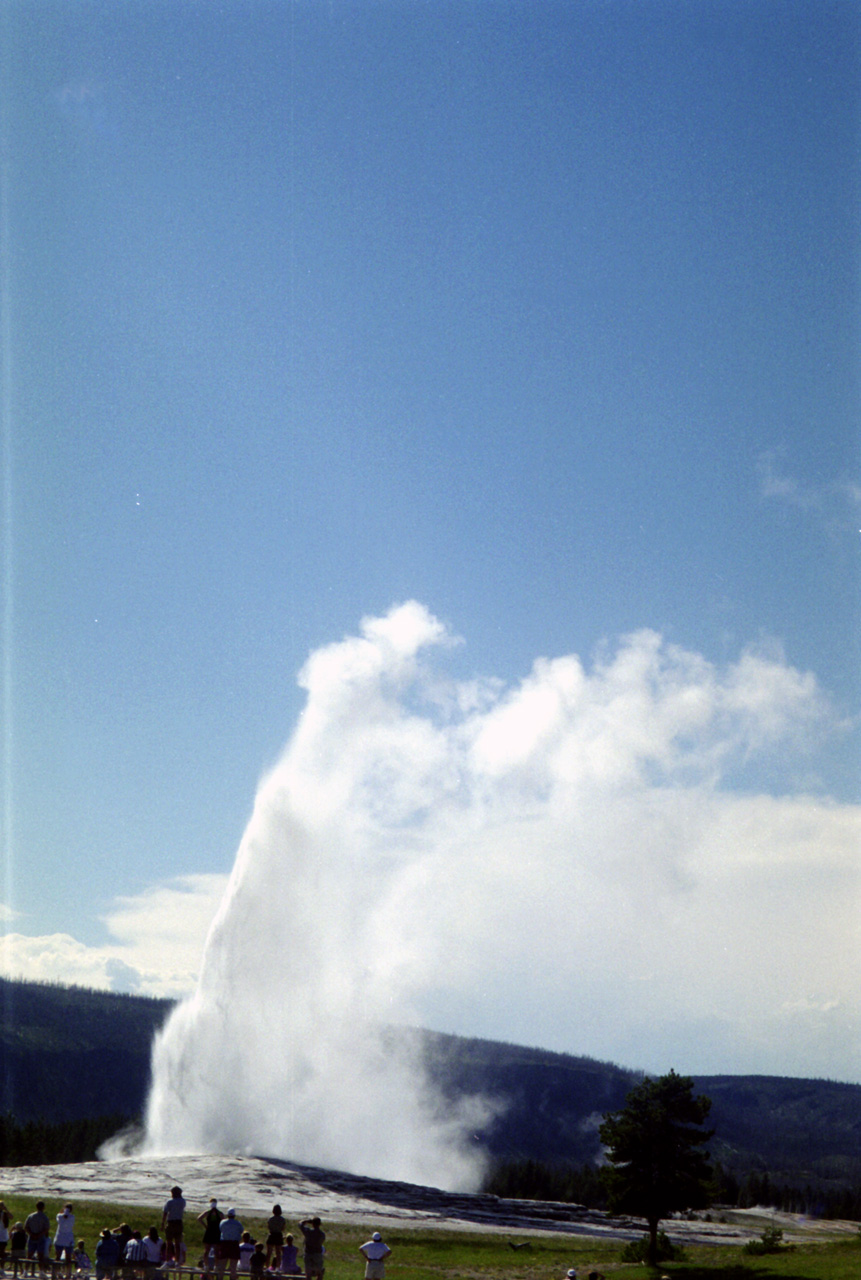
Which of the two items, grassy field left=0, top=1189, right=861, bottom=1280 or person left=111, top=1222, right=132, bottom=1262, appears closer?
person left=111, top=1222, right=132, bottom=1262

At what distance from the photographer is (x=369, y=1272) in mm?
24484

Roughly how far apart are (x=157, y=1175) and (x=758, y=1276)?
1292 inches

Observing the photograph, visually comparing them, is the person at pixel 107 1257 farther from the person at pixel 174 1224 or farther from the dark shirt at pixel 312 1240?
the dark shirt at pixel 312 1240

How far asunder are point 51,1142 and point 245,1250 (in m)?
101

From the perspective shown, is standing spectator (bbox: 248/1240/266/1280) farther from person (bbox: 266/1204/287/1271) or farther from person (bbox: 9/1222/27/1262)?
person (bbox: 9/1222/27/1262)

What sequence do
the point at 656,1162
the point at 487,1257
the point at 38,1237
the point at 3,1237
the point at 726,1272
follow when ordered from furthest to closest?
1. the point at 656,1162
2. the point at 487,1257
3. the point at 726,1272
4. the point at 3,1237
5. the point at 38,1237

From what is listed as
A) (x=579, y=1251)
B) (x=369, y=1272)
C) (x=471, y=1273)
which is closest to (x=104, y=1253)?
(x=369, y=1272)

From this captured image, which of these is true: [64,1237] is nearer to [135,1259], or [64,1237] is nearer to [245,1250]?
[135,1259]

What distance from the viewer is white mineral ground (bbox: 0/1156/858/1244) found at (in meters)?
54.6

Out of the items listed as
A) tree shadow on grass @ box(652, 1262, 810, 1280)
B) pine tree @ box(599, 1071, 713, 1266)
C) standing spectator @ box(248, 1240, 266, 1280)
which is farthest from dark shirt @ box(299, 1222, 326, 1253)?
pine tree @ box(599, 1071, 713, 1266)

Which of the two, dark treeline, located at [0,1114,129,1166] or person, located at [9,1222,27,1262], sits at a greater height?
person, located at [9,1222,27,1262]

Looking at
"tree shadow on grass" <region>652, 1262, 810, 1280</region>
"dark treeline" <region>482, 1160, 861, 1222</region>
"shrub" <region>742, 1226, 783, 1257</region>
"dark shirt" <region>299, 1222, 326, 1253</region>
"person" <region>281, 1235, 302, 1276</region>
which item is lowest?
"dark treeline" <region>482, 1160, 861, 1222</region>

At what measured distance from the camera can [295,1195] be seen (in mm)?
60156

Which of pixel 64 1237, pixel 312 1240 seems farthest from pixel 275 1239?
pixel 64 1237
